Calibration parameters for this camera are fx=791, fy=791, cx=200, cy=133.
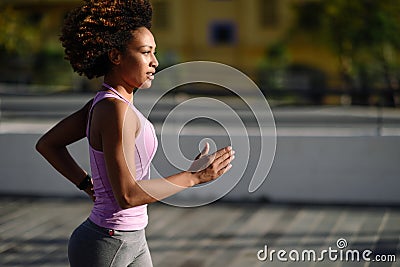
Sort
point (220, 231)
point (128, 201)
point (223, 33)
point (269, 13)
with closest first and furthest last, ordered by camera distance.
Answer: point (128, 201)
point (220, 231)
point (269, 13)
point (223, 33)

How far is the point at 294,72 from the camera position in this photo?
Answer: 3559cm

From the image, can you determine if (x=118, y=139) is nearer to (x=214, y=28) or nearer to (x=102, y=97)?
(x=102, y=97)

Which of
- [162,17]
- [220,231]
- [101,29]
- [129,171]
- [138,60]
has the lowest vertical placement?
[162,17]

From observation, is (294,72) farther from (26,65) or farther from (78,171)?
(78,171)

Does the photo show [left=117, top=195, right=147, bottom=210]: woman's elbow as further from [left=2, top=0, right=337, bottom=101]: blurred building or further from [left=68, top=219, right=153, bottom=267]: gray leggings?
[left=2, top=0, right=337, bottom=101]: blurred building

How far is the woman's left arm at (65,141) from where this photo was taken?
320 centimetres

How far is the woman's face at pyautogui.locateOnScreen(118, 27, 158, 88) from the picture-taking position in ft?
9.87

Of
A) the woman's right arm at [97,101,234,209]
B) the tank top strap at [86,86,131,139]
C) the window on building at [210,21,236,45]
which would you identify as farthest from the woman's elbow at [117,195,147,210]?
the window on building at [210,21,236,45]

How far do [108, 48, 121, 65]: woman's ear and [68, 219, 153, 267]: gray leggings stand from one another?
2.06 feet

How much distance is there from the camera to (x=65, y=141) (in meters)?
3.28

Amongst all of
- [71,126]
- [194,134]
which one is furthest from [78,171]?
[194,134]

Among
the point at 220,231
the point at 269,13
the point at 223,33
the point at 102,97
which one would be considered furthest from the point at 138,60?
the point at 223,33

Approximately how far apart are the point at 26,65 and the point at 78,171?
30050 millimetres

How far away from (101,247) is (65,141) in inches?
20.3
